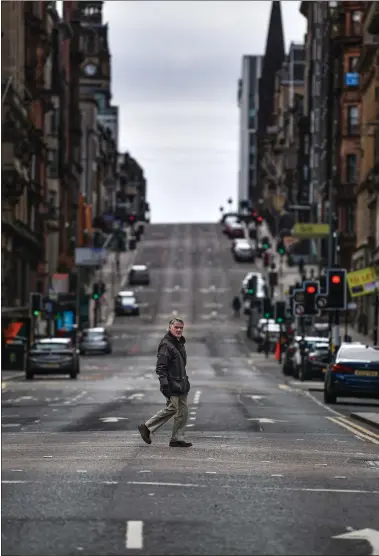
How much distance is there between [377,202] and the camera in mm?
92938

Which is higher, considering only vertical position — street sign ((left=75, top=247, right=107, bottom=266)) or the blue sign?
the blue sign

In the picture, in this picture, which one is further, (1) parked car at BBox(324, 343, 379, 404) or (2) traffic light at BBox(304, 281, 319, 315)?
(2) traffic light at BBox(304, 281, 319, 315)

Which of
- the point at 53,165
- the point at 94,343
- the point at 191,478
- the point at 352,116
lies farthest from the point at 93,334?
the point at 191,478

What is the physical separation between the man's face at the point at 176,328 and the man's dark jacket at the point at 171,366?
128mm

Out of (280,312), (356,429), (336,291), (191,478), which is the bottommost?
(280,312)

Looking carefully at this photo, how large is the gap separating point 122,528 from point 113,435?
12981 mm

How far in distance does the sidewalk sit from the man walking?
355ft

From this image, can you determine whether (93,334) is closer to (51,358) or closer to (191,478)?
(51,358)

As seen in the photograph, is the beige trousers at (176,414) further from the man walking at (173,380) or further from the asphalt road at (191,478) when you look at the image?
the asphalt road at (191,478)

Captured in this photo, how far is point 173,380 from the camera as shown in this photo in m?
22.0

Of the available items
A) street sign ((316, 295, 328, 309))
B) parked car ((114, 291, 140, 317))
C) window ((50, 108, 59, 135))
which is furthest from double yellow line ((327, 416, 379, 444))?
parked car ((114, 291, 140, 317))

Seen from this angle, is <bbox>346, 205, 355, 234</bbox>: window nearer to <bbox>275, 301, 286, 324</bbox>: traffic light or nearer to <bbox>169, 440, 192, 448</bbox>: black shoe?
<bbox>275, 301, 286, 324</bbox>: traffic light

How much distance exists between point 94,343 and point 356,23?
42.6 m

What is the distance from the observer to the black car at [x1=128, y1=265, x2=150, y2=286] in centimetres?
15600
